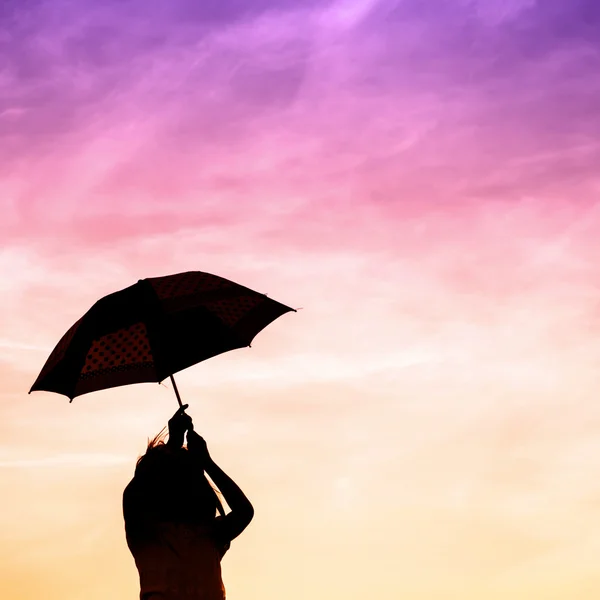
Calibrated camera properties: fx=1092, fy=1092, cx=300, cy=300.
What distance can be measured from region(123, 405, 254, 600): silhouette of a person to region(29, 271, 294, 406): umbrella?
48.3 inches

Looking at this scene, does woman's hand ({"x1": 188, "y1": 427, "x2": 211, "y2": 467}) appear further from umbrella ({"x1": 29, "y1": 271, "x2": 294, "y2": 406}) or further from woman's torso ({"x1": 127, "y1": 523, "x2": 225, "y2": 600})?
umbrella ({"x1": 29, "y1": 271, "x2": 294, "y2": 406})

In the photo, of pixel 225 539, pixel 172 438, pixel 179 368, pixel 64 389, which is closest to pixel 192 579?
pixel 225 539

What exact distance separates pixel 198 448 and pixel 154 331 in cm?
165

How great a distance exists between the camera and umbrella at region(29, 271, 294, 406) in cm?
857

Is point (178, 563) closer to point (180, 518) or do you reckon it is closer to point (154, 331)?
point (180, 518)

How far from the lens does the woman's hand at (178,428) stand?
7336mm

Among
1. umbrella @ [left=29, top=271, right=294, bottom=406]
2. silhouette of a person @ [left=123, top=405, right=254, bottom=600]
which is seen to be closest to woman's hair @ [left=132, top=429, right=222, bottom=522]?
silhouette of a person @ [left=123, top=405, right=254, bottom=600]

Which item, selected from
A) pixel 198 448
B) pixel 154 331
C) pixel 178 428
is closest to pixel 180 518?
pixel 198 448

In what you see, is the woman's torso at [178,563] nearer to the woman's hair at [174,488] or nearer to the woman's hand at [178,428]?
the woman's hair at [174,488]

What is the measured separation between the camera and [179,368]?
28.1 ft

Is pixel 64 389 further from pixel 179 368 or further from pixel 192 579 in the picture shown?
pixel 192 579

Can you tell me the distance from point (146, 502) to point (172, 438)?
0.46 metres

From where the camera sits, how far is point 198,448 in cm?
727

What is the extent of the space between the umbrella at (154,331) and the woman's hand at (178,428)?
42.9 inches
